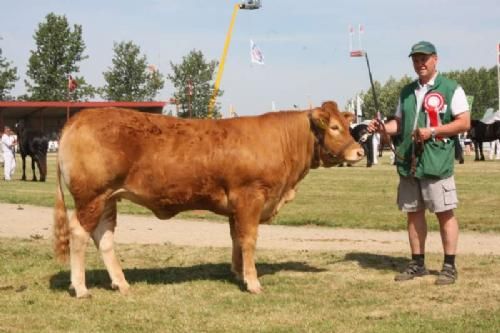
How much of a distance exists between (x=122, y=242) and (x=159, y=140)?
4.13m

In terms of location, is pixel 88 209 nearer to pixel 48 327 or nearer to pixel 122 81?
pixel 48 327

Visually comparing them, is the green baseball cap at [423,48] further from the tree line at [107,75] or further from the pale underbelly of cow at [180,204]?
the tree line at [107,75]

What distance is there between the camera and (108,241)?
762 cm

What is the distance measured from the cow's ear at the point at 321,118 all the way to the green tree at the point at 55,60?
7089 cm

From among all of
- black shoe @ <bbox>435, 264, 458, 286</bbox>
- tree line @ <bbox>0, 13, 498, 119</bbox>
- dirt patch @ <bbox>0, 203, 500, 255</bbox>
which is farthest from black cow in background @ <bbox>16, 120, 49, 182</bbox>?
tree line @ <bbox>0, 13, 498, 119</bbox>

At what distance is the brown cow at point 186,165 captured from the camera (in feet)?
23.2

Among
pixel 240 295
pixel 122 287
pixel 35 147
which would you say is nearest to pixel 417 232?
pixel 240 295

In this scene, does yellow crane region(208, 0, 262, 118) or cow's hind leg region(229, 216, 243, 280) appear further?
yellow crane region(208, 0, 262, 118)

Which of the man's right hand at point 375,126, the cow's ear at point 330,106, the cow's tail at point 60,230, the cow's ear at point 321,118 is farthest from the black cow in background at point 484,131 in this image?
the cow's tail at point 60,230

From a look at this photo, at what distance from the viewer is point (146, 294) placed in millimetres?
7234

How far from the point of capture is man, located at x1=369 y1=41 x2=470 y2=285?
7.63m

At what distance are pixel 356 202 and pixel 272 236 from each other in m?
5.35

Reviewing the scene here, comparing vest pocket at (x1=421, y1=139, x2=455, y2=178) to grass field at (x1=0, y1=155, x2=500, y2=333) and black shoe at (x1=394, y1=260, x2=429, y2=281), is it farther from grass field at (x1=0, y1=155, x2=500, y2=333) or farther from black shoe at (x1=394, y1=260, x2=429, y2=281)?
grass field at (x1=0, y1=155, x2=500, y2=333)

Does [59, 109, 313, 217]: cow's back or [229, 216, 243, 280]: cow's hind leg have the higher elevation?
[59, 109, 313, 217]: cow's back
